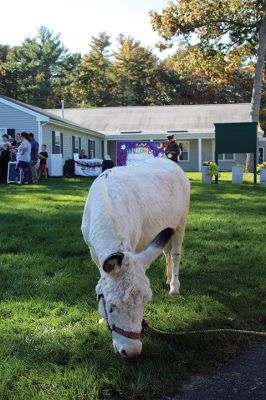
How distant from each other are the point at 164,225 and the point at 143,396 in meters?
1.95

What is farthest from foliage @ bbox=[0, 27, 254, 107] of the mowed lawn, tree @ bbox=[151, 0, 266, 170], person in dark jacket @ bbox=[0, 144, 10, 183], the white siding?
the mowed lawn

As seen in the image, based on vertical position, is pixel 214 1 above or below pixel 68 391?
above

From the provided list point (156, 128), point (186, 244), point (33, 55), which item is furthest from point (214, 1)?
point (33, 55)

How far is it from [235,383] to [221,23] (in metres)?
23.4

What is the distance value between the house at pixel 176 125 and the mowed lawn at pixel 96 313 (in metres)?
25.1

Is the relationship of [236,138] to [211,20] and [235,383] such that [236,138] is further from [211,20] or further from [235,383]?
[235,383]

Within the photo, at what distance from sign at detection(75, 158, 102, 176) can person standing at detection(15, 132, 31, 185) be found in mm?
5750

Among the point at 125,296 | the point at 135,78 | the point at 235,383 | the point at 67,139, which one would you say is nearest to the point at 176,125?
the point at 67,139

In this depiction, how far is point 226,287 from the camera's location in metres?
5.57

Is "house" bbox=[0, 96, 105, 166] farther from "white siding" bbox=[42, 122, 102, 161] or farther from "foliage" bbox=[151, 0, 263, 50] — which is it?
"foliage" bbox=[151, 0, 263, 50]

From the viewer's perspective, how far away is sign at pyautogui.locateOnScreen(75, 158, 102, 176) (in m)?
22.9

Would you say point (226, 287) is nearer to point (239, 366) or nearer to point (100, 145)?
point (239, 366)

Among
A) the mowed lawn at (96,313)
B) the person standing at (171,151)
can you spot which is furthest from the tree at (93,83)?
the mowed lawn at (96,313)

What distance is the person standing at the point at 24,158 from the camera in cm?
1606
